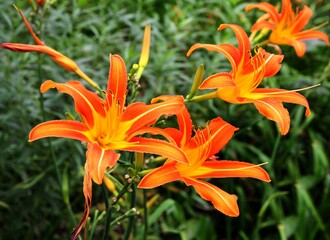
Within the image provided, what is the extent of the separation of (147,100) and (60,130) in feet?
4.84

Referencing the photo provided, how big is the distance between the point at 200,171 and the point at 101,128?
25 centimetres

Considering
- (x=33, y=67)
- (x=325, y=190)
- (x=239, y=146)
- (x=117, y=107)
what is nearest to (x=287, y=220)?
(x=325, y=190)

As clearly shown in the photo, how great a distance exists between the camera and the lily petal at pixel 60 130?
115 centimetres

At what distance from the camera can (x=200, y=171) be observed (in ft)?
4.40

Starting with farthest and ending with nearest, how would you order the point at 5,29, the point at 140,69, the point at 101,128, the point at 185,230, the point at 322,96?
the point at 322,96
the point at 185,230
the point at 5,29
the point at 140,69
the point at 101,128

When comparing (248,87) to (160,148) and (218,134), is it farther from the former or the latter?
(160,148)

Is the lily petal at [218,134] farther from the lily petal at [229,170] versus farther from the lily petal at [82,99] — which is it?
the lily petal at [82,99]

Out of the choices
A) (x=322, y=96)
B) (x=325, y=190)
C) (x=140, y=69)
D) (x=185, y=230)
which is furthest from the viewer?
(x=322, y=96)

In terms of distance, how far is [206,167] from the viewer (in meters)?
1.35

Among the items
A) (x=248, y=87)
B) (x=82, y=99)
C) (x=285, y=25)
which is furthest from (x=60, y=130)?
(x=285, y=25)

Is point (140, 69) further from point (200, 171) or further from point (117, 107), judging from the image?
point (200, 171)

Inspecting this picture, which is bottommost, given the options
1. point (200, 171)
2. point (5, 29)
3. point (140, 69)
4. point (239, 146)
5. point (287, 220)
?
point (287, 220)

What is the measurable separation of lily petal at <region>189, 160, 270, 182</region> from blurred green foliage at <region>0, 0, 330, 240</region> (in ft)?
2.53

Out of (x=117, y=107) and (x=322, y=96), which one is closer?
(x=117, y=107)
